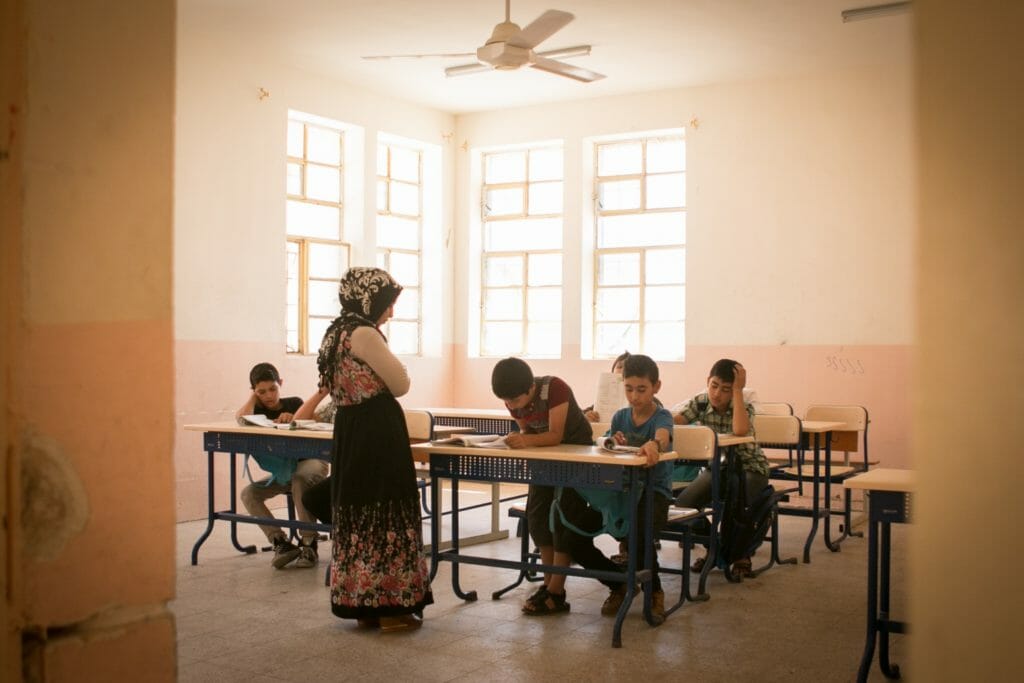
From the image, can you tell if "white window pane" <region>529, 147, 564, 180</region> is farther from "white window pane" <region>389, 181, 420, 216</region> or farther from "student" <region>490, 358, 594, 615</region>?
"student" <region>490, 358, 594, 615</region>

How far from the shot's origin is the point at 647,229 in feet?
31.8

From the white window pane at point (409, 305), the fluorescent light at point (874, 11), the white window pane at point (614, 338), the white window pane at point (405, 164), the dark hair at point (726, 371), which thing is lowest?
the dark hair at point (726, 371)

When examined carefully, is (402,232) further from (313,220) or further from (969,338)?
(969,338)

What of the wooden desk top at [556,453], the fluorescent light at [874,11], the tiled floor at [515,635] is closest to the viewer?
the tiled floor at [515,635]

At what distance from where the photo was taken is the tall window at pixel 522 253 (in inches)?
400

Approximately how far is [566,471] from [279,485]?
7.48ft

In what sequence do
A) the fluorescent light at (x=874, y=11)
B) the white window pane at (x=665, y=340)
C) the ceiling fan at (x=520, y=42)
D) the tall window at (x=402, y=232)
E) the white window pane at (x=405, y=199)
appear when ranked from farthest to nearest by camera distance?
the white window pane at (x=405, y=199) < the tall window at (x=402, y=232) < the white window pane at (x=665, y=340) < the fluorescent light at (x=874, y=11) < the ceiling fan at (x=520, y=42)

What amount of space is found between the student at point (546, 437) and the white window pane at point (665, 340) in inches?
188

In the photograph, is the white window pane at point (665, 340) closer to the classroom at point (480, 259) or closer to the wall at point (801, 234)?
the classroom at point (480, 259)

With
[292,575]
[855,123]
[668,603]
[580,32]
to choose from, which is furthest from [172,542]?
[855,123]

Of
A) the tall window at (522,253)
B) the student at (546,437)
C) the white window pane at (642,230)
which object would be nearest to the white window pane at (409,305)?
the tall window at (522,253)

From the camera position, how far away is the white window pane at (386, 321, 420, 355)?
33.2 feet

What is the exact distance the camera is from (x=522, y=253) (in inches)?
406

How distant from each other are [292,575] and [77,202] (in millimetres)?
4117
